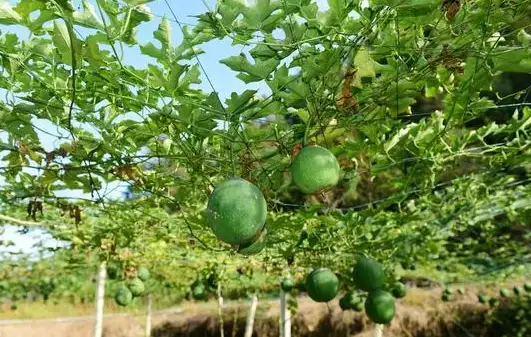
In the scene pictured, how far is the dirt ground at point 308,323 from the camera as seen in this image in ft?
34.1

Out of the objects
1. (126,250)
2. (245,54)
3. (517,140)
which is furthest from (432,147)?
(126,250)

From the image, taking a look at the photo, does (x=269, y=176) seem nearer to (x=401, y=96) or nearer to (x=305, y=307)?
(x=401, y=96)

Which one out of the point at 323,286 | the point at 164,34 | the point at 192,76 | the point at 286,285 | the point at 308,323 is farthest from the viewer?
the point at 308,323

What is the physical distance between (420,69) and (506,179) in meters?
2.45

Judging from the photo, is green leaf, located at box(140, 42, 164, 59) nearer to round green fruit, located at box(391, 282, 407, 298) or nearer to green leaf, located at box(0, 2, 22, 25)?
green leaf, located at box(0, 2, 22, 25)

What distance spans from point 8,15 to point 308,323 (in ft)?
32.0

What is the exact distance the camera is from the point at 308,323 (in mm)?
10672

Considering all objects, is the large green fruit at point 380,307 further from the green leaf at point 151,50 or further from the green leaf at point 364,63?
the green leaf at point 151,50

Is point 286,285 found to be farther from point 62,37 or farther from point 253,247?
point 62,37

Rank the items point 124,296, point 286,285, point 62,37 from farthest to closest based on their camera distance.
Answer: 1. point 124,296
2. point 286,285
3. point 62,37

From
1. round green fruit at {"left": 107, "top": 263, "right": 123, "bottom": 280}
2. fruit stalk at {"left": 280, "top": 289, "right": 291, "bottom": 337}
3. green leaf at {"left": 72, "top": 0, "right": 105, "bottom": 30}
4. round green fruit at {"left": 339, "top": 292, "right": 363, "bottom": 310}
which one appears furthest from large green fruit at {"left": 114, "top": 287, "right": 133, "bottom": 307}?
green leaf at {"left": 72, "top": 0, "right": 105, "bottom": 30}

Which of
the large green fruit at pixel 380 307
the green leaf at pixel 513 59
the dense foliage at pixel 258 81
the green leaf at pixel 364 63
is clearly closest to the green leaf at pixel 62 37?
the dense foliage at pixel 258 81

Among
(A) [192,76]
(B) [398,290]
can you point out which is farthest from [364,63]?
(B) [398,290]

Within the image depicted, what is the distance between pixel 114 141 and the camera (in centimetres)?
242
